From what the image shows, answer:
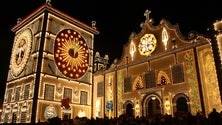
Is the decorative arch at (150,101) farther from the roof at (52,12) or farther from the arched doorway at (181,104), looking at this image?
the roof at (52,12)

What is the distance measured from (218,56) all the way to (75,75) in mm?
18829

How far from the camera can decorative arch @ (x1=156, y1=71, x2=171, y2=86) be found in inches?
886

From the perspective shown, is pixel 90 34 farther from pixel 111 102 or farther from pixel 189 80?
pixel 189 80

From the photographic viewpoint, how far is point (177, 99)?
21.5m

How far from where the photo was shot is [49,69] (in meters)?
26.5

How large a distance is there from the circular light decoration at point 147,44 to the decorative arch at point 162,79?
323 centimetres

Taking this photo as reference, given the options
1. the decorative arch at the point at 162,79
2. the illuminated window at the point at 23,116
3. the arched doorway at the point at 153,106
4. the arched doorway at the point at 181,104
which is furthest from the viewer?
the illuminated window at the point at 23,116

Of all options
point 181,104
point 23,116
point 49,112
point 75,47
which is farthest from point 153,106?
point 23,116

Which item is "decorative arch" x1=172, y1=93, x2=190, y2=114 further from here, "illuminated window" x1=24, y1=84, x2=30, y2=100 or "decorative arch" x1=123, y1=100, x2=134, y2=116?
"illuminated window" x1=24, y1=84, x2=30, y2=100

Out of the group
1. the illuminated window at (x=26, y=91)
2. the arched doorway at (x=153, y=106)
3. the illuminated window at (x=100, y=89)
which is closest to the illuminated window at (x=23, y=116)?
the illuminated window at (x=26, y=91)

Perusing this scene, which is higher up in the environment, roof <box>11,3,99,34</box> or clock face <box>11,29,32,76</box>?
roof <box>11,3,99,34</box>

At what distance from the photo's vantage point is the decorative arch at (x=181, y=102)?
20516mm

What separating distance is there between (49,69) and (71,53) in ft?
15.1

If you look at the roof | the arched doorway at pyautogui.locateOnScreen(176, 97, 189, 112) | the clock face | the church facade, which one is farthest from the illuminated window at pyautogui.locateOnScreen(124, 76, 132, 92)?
the clock face
